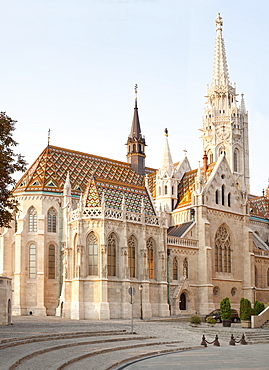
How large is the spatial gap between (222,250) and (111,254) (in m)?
16.4

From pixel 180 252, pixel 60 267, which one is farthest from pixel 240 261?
pixel 60 267

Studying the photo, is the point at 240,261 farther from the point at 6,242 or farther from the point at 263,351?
the point at 263,351

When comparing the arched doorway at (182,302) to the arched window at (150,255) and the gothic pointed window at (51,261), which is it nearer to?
the arched window at (150,255)

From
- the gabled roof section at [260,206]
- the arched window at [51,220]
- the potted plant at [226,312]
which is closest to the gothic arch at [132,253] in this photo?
the arched window at [51,220]

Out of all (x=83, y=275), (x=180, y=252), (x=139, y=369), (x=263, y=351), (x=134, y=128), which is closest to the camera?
(x=139, y=369)

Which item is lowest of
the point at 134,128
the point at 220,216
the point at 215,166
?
the point at 220,216

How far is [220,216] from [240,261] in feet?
18.8

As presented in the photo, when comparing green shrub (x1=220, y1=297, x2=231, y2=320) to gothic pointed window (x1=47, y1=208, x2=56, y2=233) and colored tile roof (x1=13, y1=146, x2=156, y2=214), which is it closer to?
colored tile roof (x1=13, y1=146, x2=156, y2=214)

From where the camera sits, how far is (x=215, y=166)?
59438 mm

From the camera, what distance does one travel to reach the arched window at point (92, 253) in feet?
148

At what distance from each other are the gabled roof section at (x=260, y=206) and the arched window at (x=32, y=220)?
3150cm

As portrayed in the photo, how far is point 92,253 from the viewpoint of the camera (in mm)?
45500

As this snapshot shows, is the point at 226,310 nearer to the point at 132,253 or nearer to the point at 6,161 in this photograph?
the point at 132,253

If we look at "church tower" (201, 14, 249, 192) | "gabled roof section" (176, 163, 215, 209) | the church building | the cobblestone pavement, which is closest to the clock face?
"church tower" (201, 14, 249, 192)
